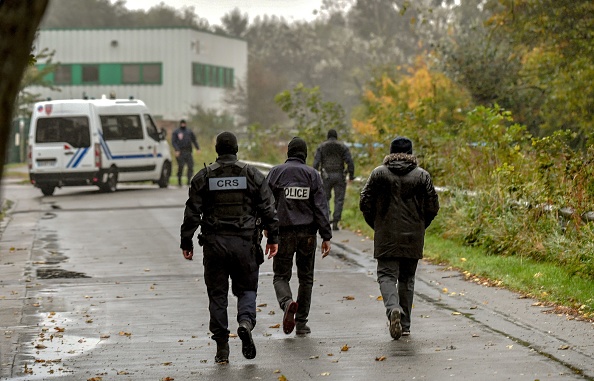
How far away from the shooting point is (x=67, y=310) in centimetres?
1229

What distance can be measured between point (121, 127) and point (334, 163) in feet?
39.0

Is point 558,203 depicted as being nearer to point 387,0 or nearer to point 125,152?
point 125,152

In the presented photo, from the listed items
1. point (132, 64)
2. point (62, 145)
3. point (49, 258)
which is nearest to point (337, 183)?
point (49, 258)

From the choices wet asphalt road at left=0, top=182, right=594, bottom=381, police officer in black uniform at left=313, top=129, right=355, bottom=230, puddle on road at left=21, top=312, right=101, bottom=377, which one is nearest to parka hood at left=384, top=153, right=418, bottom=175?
wet asphalt road at left=0, top=182, right=594, bottom=381

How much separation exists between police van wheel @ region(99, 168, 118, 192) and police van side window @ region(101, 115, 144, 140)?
0.93 metres

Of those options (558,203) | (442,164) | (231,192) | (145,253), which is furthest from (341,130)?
(231,192)

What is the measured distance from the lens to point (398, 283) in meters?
10.7

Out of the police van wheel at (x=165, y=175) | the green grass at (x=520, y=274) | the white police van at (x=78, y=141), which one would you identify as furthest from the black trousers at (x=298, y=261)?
the police van wheel at (x=165, y=175)

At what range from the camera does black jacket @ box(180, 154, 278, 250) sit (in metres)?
Result: 9.30

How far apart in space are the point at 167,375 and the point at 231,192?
1488mm

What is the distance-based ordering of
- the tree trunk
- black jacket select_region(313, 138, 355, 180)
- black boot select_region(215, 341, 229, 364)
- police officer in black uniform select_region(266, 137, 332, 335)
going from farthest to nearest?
black jacket select_region(313, 138, 355, 180) → police officer in black uniform select_region(266, 137, 332, 335) → black boot select_region(215, 341, 229, 364) → the tree trunk

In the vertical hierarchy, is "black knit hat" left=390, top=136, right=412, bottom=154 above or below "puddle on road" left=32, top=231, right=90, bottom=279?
above

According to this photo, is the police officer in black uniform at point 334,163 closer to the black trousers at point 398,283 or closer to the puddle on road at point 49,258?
the puddle on road at point 49,258

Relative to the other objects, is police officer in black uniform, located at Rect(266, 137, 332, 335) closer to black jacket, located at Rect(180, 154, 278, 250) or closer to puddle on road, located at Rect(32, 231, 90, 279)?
black jacket, located at Rect(180, 154, 278, 250)
